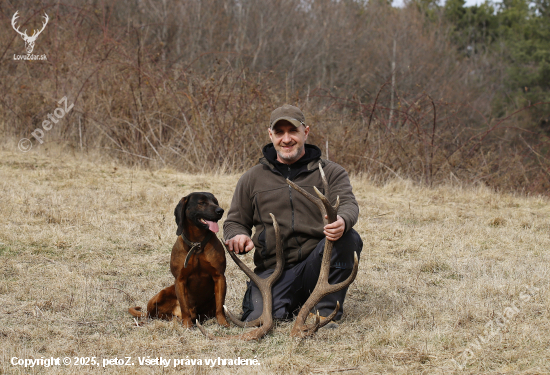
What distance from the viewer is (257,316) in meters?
4.36

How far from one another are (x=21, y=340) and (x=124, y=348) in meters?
0.72

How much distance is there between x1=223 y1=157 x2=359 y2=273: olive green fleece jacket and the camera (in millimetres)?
4457

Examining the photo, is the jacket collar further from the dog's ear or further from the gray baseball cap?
the dog's ear

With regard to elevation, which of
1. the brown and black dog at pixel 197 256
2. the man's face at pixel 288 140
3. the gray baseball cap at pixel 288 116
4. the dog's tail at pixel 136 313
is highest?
the gray baseball cap at pixel 288 116

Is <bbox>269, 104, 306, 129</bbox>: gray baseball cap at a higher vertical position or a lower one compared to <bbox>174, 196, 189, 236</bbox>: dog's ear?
higher

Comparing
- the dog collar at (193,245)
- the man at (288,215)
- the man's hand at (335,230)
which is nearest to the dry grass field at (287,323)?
the man at (288,215)

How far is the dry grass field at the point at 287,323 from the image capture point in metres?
3.61

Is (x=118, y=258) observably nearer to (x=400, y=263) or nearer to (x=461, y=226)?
(x=400, y=263)

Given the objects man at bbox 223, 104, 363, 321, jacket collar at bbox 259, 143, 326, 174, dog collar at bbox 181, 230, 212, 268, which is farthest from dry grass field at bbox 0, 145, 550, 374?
jacket collar at bbox 259, 143, 326, 174

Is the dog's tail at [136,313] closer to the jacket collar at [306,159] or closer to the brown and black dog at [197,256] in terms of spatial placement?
the brown and black dog at [197,256]

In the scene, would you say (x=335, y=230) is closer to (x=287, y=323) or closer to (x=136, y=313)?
(x=287, y=323)

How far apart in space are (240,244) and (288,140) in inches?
33.0

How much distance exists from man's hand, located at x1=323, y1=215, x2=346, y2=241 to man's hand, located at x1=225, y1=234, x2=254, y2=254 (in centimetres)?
63

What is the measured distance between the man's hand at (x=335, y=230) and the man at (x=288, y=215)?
0.93 feet
